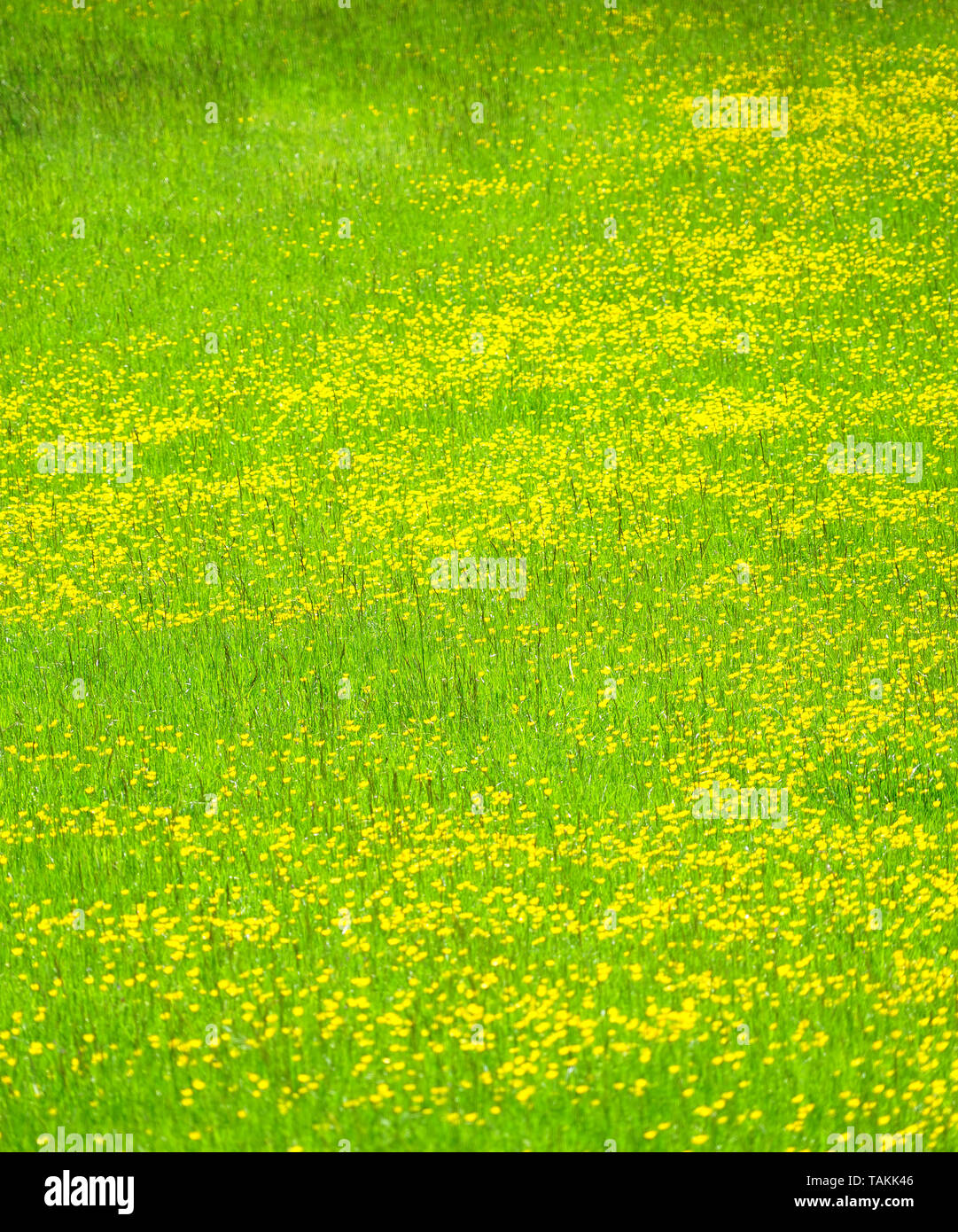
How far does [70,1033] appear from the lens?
6.36 metres

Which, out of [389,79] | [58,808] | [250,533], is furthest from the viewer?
[389,79]

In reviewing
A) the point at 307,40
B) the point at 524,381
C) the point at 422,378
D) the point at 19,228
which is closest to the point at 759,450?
the point at 524,381

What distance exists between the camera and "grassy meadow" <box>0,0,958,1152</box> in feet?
20.1

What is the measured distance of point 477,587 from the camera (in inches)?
494

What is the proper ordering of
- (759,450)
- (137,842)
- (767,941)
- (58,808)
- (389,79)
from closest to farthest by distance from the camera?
(767,941), (137,842), (58,808), (759,450), (389,79)

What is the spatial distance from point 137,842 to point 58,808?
3.21ft

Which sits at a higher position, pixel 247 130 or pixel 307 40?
Result: pixel 307 40

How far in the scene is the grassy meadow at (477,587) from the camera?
613cm

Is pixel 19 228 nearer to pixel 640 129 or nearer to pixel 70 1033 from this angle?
pixel 640 129

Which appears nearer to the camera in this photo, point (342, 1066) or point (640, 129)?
point (342, 1066)

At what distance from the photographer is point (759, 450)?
15328 millimetres

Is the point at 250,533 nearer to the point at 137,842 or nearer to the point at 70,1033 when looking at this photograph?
the point at 137,842

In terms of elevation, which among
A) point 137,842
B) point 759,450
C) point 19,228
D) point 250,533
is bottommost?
point 137,842

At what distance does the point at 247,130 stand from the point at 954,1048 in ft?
77.6
